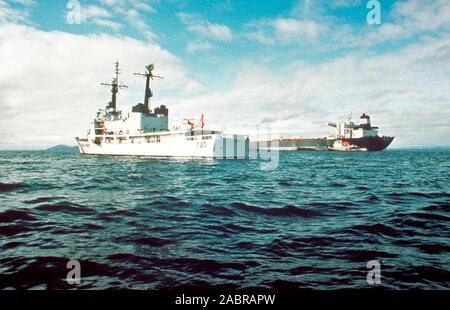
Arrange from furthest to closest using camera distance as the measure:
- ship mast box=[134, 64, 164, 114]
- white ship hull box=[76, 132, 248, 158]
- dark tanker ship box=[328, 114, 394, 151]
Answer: dark tanker ship box=[328, 114, 394, 151] < ship mast box=[134, 64, 164, 114] < white ship hull box=[76, 132, 248, 158]

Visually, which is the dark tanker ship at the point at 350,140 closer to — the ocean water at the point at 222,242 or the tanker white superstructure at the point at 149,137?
the tanker white superstructure at the point at 149,137

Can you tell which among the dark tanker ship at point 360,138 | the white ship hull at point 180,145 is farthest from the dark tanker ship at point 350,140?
the white ship hull at point 180,145

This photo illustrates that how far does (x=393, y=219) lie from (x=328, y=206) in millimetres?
2466

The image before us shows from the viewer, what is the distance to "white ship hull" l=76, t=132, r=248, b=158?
42.2 m

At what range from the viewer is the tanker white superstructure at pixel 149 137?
4309 cm

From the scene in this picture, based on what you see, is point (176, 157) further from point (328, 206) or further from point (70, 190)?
point (328, 206)

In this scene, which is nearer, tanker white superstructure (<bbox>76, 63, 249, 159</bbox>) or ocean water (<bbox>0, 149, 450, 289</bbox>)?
ocean water (<bbox>0, 149, 450, 289</bbox>)

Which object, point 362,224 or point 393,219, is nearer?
point 362,224

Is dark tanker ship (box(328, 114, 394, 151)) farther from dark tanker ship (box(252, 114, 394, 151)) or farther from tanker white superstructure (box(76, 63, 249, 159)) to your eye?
tanker white superstructure (box(76, 63, 249, 159))

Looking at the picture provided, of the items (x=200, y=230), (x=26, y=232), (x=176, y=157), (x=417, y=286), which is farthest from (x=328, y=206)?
(x=176, y=157)

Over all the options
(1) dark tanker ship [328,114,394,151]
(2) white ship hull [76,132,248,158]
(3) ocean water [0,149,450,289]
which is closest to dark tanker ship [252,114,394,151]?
(1) dark tanker ship [328,114,394,151]

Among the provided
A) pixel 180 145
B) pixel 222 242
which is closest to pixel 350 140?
pixel 180 145

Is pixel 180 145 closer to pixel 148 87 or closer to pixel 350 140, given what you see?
pixel 148 87
